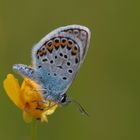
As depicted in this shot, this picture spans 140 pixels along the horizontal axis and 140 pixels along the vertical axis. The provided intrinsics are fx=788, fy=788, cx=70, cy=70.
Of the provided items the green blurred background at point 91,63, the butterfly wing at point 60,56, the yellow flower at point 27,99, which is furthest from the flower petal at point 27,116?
the green blurred background at point 91,63

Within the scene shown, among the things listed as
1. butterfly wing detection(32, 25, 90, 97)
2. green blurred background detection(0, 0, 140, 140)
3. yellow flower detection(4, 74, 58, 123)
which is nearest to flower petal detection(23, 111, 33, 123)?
yellow flower detection(4, 74, 58, 123)

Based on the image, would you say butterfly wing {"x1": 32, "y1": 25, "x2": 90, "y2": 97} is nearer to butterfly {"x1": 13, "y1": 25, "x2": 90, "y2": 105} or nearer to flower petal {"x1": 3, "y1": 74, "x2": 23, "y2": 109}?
butterfly {"x1": 13, "y1": 25, "x2": 90, "y2": 105}

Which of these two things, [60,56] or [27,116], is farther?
[60,56]

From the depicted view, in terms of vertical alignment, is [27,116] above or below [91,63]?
above

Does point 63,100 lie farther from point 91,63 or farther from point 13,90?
point 91,63

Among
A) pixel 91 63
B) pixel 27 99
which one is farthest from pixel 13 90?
pixel 91 63

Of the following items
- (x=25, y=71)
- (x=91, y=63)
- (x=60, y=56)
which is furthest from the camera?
(x=91, y=63)

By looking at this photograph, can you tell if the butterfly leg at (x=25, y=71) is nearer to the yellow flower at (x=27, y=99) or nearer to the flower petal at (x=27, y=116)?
the yellow flower at (x=27, y=99)

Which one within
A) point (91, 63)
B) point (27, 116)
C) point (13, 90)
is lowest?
point (91, 63)

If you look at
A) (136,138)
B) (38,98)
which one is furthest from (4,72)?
(38,98)
